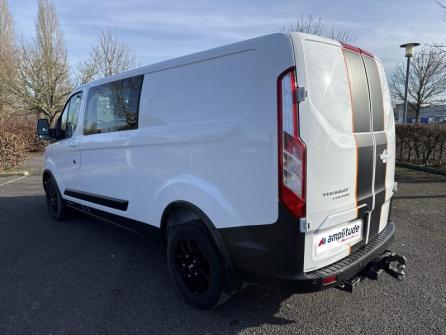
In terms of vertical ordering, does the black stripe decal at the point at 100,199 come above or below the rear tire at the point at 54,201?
above

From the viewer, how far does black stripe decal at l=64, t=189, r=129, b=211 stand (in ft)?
12.9

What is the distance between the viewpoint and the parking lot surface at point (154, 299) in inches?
109

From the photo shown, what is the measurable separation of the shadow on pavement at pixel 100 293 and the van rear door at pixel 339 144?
91 centimetres

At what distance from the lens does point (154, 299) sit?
10.5 feet

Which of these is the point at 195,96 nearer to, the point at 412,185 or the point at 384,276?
the point at 384,276

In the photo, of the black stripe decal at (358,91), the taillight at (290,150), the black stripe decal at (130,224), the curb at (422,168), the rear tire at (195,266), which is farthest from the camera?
the curb at (422,168)

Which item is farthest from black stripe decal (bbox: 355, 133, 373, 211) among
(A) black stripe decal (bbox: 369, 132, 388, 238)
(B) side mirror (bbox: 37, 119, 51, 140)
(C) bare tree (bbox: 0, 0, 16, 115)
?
(C) bare tree (bbox: 0, 0, 16, 115)

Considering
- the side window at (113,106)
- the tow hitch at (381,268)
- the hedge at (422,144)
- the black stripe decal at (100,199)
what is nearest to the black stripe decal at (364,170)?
the tow hitch at (381,268)

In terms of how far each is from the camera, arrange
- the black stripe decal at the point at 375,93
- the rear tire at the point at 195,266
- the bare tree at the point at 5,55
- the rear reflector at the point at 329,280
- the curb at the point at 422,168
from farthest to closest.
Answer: the bare tree at the point at 5,55 < the curb at the point at 422,168 < the black stripe decal at the point at 375,93 < the rear tire at the point at 195,266 < the rear reflector at the point at 329,280

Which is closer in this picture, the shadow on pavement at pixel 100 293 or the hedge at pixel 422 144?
the shadow on pavement at pixel 100 293

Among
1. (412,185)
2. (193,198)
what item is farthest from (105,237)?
(412,185)

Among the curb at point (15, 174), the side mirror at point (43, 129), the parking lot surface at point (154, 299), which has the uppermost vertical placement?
the side mirror at point (43, 129)

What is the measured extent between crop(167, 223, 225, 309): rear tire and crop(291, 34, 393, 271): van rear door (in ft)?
2.49

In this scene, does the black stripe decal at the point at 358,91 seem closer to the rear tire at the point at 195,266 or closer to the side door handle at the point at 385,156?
the side door handle at the point at 385,156
